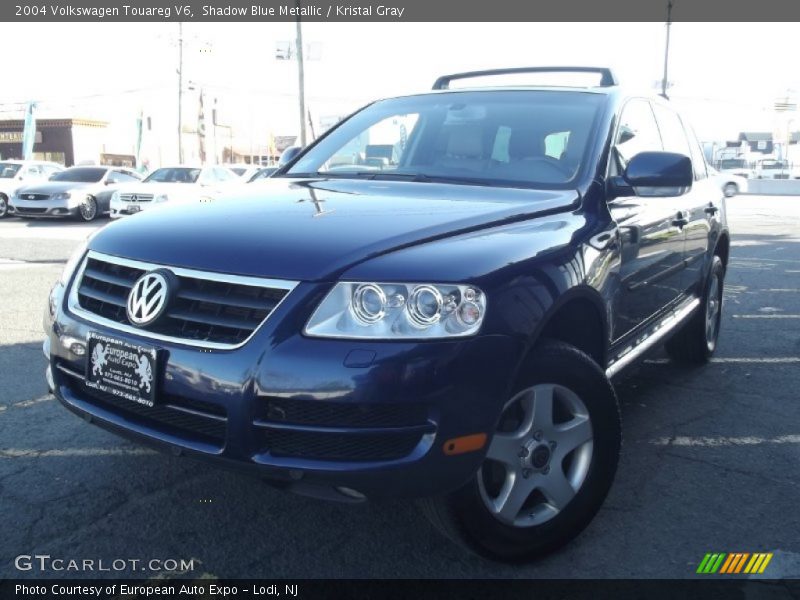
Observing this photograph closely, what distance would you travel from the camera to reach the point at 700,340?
5203 millimetres

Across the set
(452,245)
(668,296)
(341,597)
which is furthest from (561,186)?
(341,597)

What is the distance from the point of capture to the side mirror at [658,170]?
3.34m

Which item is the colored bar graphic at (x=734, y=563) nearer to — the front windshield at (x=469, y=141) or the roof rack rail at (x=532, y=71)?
the front windshield at (x=469, y=141)

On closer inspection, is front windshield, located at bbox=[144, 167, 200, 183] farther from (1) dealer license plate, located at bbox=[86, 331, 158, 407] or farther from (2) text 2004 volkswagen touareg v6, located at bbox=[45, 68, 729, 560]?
(1) dealer license plate, located at bbox=[86, 331, 158, 407]

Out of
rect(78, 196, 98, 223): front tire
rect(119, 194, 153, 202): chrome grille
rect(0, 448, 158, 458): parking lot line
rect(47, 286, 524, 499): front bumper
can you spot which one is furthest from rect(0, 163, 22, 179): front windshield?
rect(47, 286, 524, 499): front bumper

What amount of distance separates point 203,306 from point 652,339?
97.5 inches

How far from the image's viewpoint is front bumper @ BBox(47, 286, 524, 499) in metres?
2.19

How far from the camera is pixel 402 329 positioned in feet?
→ 7.36

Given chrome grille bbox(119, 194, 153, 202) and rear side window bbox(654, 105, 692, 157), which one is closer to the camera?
rear side window bbox(654, 105, 692, 157)

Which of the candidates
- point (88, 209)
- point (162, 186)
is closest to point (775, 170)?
point (162, 186)

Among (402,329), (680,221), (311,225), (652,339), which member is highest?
(311,225)

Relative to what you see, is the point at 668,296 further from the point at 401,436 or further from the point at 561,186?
the point at 401,436

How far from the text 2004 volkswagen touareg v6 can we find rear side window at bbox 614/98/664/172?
0.08m

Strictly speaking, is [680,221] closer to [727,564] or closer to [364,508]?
[727,564]
